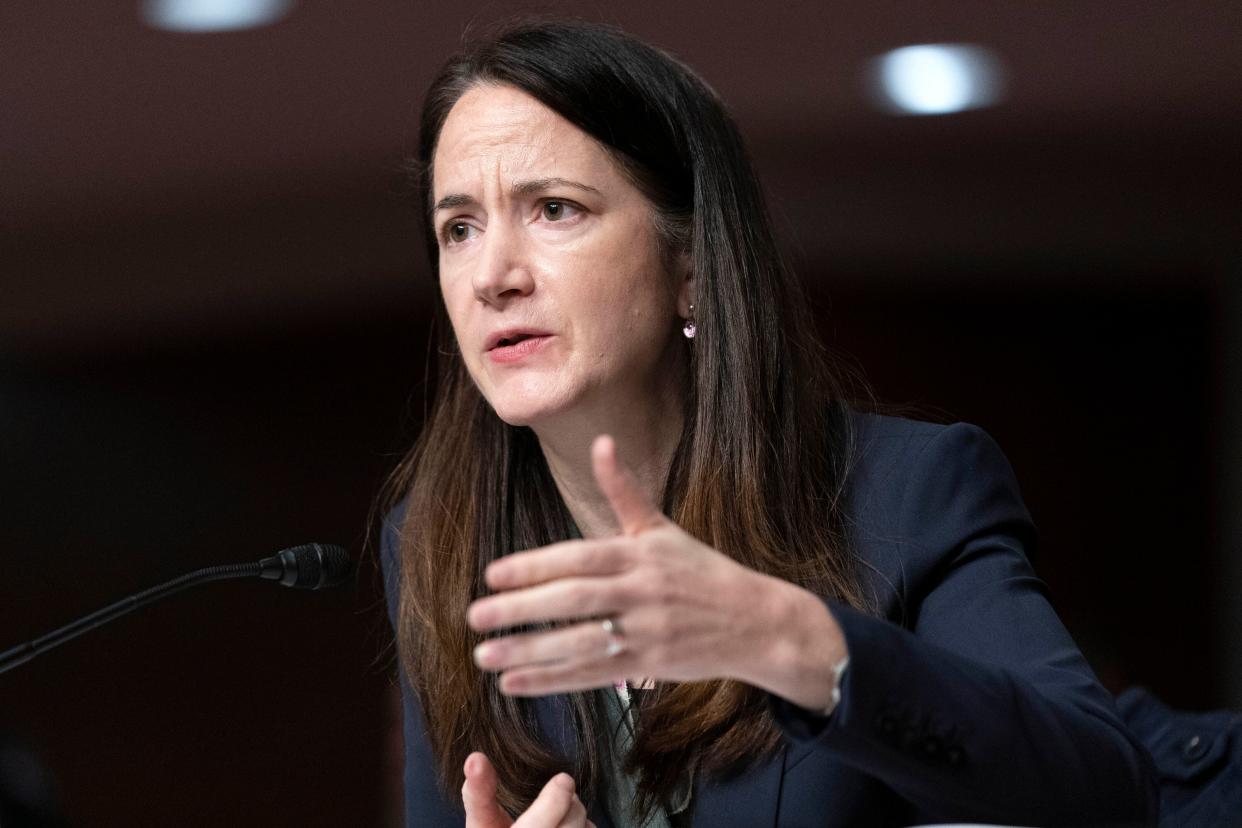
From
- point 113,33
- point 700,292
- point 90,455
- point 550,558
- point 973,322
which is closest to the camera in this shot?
point 550,558

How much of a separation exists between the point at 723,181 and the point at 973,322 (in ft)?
6.70

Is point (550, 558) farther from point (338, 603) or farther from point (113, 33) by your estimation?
point (338, 603)

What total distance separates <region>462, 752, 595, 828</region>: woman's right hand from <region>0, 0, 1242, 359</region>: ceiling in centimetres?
208

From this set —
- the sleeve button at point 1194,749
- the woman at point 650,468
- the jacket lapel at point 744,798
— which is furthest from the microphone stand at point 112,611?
the sleeve button at point 1194,749

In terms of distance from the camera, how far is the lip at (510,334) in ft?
4.41

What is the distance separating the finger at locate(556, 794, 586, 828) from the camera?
1.15m

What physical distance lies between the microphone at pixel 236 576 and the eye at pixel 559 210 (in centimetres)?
38

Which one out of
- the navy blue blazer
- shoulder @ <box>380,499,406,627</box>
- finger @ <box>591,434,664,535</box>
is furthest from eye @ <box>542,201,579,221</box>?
finger @ <box>591,434,664,535</box>

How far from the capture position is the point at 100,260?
325 centimetres

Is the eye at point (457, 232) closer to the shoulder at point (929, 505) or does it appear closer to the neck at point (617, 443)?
the neck at point (617, 443)

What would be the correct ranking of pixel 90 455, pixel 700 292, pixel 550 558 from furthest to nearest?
pixel 90 455 < pixel 700 292 < pixel 550 558

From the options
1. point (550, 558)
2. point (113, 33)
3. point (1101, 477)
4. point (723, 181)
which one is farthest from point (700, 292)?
Answer: point (1101, 477)

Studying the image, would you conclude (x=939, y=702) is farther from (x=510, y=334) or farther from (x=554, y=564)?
(x=510, y=334)

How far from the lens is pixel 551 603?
0.78 m
